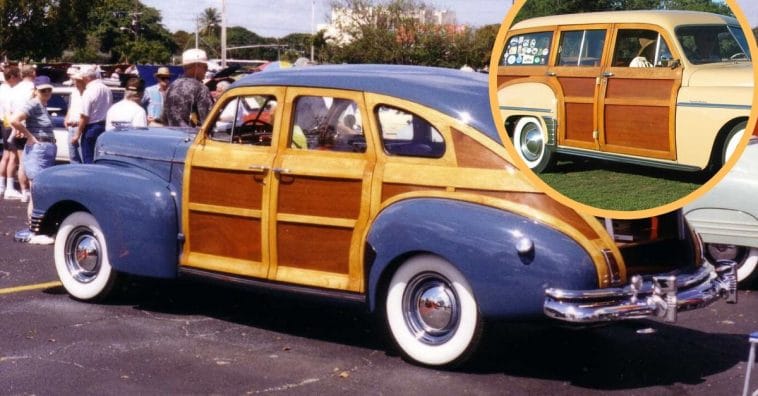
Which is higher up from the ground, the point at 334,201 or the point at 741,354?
the point at 334,201

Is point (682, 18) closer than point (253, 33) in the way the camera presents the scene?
Yes

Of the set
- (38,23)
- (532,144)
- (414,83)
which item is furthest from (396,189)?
(38,23)

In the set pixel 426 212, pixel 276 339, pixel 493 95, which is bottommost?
pixel 276 339

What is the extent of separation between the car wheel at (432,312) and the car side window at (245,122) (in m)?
1.45

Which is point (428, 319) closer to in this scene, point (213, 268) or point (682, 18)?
point (213, 268)

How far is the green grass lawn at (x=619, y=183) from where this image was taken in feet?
12.2

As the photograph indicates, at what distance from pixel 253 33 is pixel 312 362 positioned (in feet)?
508

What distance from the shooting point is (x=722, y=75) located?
3.65 meters

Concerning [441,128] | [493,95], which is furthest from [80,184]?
[493,95]

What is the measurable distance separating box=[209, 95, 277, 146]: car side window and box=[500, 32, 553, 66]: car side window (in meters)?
3.04

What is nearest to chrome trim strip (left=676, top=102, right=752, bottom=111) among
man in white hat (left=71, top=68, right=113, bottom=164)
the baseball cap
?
Result: the baseball cap

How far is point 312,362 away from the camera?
607 centimetres

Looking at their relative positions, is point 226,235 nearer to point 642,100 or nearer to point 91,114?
point 642,100

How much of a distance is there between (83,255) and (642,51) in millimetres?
5006
